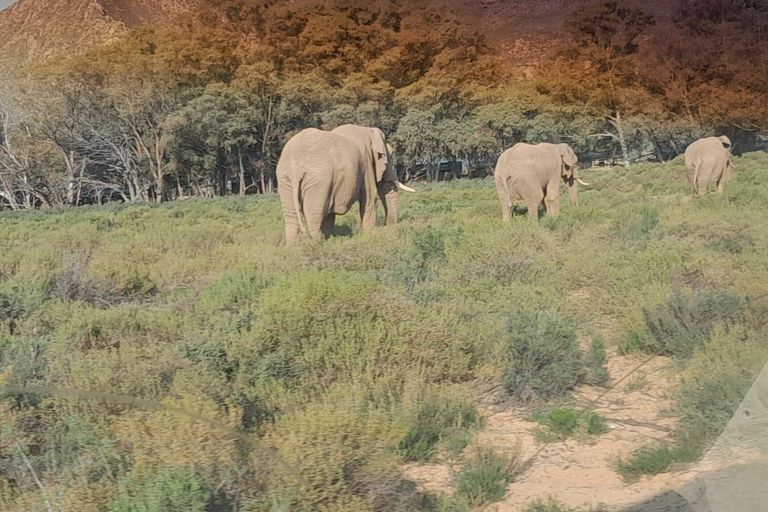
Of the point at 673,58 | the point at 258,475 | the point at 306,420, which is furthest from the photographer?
the point at 673,58

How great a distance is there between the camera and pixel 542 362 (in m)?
5.27

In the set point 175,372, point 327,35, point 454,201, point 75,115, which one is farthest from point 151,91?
point 175,372

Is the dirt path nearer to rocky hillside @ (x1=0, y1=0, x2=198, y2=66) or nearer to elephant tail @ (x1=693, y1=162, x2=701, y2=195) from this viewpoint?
elephant tail @ (x1=693, y1=162, x2=701, y2=195)

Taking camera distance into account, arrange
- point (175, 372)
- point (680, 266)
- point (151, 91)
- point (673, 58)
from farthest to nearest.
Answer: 1. point (673, 58)
2. point (151, 91)
3. point (680, 266)
4. point (175, 372)

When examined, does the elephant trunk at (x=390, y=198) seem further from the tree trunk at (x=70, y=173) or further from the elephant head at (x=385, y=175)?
the tree trunk at (x=70, y=173)

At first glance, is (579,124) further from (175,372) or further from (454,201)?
(175,372)

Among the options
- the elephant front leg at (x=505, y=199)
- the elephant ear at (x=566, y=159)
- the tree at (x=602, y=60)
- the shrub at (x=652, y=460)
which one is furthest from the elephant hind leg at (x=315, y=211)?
the tree at (x=602, y=60)

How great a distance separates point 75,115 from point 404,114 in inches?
764

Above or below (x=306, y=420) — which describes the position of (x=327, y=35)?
above

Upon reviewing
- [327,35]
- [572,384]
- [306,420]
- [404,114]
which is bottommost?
[572,384]

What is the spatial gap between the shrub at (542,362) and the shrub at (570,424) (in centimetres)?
38

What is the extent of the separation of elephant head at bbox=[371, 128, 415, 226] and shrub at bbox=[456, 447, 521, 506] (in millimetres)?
9446

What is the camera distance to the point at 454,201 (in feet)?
74.3

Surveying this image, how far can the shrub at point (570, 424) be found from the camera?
14.8 feet
